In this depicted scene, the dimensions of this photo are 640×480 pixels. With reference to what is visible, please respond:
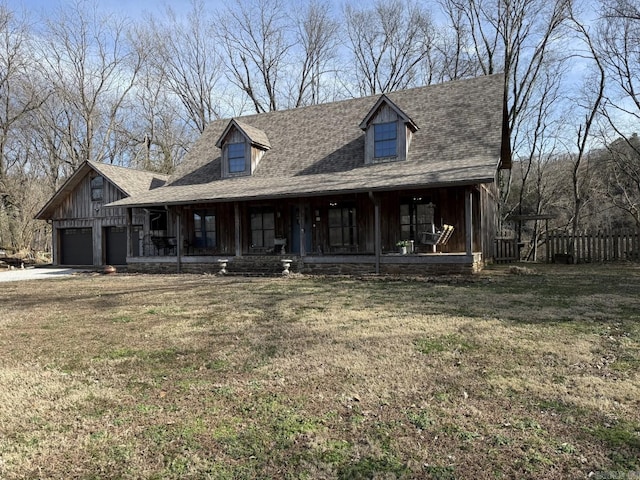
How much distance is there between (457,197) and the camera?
48.1 feet

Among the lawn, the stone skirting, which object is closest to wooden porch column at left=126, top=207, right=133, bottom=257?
the stone skirting

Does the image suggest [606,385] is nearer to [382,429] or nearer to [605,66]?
[382,429]

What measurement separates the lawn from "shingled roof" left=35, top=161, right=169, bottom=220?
14.4 meters

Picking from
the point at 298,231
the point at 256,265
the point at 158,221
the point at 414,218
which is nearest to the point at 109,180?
the point at 158,221

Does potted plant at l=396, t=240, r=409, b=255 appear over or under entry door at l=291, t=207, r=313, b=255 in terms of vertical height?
under

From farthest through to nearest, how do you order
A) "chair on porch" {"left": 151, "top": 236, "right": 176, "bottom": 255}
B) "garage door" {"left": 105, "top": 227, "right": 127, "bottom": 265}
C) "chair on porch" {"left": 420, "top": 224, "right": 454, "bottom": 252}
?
"garage door" {"left": 105, "top": 227, "right": 127, "bottom": 265}, "chair on porch" {"left": 151, "top": 236, "right": 176, "bottom": 255}, "chair on porch" {"left": 420, "top": 224, "right": 454, "bottom": 252}

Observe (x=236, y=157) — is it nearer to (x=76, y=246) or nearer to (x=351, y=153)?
(x=351, y=153)

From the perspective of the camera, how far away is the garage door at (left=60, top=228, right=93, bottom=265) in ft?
73.1

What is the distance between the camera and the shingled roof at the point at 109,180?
2098cm

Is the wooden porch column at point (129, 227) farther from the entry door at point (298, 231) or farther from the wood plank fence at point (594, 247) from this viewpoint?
the wood plank fence at point (594, 247)

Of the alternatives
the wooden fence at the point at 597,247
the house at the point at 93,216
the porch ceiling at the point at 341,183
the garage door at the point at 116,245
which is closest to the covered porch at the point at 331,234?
the porch ceiling at the point at 341,183

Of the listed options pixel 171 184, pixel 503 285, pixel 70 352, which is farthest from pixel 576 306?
pixel 171 184

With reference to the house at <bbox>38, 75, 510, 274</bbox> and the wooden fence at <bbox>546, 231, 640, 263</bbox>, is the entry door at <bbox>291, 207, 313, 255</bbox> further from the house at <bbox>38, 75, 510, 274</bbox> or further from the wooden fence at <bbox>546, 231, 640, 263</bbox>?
the wooden fence at <bbox>546, 231, 640, 263</bbox>

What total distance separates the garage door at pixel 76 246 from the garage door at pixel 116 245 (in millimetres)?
1167
